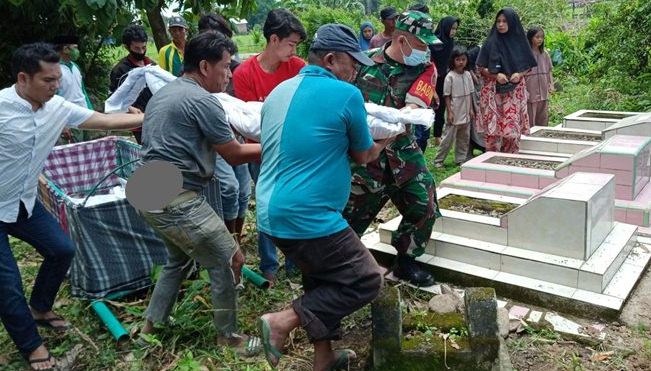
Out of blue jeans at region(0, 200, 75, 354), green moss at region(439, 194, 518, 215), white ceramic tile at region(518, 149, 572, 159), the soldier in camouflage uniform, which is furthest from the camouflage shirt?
white ceramic tile at region(518, 149, 572, 159)

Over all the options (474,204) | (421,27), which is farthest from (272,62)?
(474,204)

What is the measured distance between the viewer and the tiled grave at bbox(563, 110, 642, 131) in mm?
7352

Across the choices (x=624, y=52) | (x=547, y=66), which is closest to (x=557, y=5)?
(x=624, y=52)

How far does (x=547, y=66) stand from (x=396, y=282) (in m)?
5.14

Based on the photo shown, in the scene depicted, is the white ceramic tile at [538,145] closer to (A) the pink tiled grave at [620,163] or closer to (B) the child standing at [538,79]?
(B) the child standing at [538,79]

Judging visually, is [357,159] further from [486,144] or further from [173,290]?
[486,144]

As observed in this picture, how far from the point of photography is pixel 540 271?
12.0ft

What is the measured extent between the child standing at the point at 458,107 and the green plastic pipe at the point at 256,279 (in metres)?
3.91

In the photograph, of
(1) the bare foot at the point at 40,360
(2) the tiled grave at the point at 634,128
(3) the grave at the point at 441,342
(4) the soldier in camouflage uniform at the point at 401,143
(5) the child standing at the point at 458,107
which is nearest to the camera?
(3) the grave at the point at 441,342

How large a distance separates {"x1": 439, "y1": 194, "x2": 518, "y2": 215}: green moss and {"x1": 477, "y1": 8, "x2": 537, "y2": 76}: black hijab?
2378 mm

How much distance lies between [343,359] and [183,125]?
1440 mm

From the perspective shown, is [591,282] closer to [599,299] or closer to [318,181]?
[599,299]

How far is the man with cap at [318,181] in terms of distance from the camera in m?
2.39

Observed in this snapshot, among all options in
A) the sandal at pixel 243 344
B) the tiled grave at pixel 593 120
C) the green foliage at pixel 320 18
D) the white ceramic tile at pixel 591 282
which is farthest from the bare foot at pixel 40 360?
the green foliage at pixel 320 18
